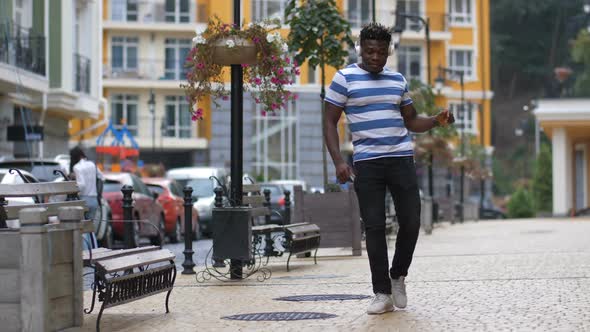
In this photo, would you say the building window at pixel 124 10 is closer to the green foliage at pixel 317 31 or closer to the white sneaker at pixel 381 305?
the green foliage at pixel 317 31

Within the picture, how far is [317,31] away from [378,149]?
1193 cm

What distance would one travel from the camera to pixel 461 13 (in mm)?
72062

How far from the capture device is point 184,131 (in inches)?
2601

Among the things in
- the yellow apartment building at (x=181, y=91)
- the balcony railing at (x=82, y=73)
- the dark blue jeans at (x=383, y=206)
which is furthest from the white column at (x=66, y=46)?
the dark blue jeans at (x=383, y=206)

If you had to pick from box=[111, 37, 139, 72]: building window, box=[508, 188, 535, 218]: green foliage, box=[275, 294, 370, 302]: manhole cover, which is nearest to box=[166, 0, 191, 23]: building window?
box=[111, 37, 139, 72]: building window

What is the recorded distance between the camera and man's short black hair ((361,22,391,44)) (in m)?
9.35

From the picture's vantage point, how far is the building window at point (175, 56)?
65.6 metres

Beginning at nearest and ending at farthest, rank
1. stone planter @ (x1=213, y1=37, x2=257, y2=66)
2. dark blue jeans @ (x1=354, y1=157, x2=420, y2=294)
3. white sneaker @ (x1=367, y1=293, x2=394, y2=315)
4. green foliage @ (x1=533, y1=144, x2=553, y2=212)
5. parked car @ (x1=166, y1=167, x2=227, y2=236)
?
white sneaker @ (x1=367, y1=293, x2=394, y2=315) < dark blue jeans @ (x1=354, y1=157, x2=420, y2=294) < stone planter @ (x1=213, y1=37, x2=257, y2=66) < parked car @ (x1=166, y1=167, x2=227, y2=236) < green foliage @ (x1=533, y1=144, x2=553, y2=212)

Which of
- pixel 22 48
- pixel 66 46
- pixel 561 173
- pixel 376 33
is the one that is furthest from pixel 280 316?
pixel 561 173

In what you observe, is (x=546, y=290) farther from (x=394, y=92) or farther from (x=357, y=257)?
(x=357, y=257)

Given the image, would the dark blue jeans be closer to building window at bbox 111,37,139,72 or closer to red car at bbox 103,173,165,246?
red car at bbox 103,173,165,246

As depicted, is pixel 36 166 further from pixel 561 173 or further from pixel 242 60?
pixel 561 173

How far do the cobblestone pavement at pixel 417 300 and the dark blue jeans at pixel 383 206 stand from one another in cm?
36

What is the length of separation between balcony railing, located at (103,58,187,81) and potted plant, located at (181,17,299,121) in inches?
2028
